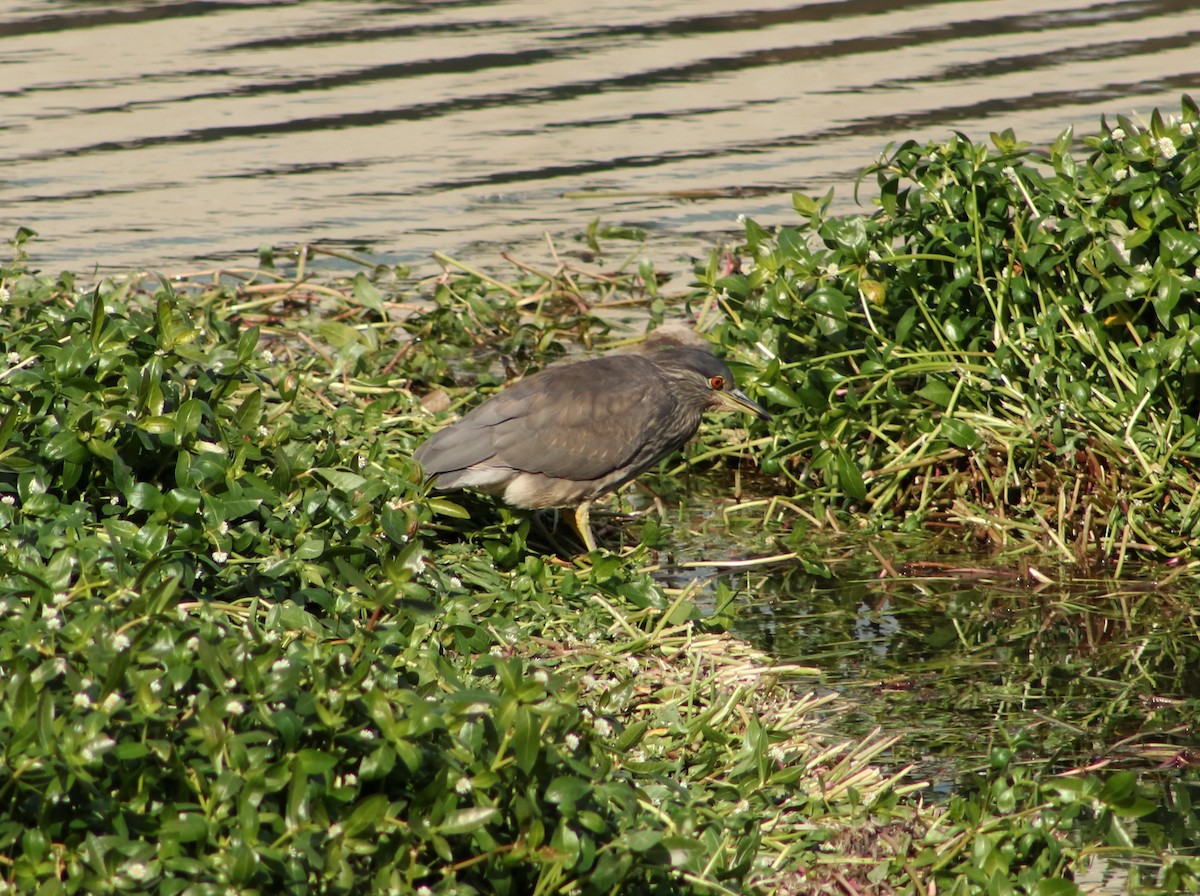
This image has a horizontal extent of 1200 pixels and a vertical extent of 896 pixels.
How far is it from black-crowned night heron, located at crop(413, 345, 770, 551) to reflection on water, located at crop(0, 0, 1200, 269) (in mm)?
3237

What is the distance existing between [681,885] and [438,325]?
17.4ft

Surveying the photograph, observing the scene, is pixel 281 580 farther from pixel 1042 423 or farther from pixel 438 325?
pixel 438 325

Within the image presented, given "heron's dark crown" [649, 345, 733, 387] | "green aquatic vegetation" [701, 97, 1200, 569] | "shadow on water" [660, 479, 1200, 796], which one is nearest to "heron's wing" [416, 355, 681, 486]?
"heron's dark crown" [649, 345, 733, 387]

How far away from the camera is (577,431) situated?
20.0 feet

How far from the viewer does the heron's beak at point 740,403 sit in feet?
21.7

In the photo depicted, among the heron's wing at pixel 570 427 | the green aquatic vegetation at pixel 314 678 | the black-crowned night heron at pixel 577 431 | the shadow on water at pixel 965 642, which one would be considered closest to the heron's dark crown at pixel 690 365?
the black-crowned night heron at pixel 577 431

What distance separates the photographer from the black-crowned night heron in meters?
5.91

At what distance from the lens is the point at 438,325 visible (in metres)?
8.62

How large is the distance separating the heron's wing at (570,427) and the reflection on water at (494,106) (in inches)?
132

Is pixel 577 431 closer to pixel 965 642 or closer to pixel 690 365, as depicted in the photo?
pixel 690 365

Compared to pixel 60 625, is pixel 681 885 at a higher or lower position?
lower

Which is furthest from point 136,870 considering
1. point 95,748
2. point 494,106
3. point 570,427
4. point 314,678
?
point 494,106

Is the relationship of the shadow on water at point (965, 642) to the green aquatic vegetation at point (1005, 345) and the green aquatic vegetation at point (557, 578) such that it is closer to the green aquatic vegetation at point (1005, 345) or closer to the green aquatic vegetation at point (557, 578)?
the green aquatic vegetation at point (557, 578)

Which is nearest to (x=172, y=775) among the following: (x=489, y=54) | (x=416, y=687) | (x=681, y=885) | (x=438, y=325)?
(x=416, y=687)
